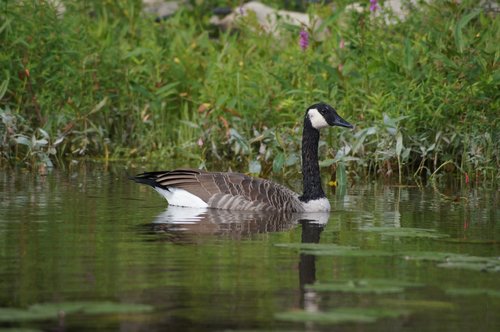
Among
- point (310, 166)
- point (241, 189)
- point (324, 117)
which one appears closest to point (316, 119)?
point (324, 117)

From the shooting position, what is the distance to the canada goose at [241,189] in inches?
512

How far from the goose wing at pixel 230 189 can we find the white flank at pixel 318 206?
0.44 feet

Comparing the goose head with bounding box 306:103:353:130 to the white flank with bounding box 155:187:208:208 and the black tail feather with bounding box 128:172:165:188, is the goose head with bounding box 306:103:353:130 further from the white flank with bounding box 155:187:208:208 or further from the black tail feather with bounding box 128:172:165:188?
the black tail feather with bounding box 128:172:165:188

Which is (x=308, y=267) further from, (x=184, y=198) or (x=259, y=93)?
(x=259, y=93)

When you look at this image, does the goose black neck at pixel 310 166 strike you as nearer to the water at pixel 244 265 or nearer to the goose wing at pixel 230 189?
the goose wing at pixel 230 189

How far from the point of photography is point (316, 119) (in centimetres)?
1378

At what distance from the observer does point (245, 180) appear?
43.6 ft

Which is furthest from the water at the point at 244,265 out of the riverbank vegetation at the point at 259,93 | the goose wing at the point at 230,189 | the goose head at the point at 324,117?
the riverbank vegetation at the point at 259,93

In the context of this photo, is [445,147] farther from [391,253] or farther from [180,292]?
[180,292]

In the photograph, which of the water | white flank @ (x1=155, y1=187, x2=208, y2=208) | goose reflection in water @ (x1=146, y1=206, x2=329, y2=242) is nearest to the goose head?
the water

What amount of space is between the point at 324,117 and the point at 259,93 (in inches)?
155

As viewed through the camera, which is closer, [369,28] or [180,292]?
[180,292]

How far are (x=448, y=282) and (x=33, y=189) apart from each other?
22.6 ft

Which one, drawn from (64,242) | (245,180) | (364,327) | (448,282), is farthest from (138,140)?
(364,327)
